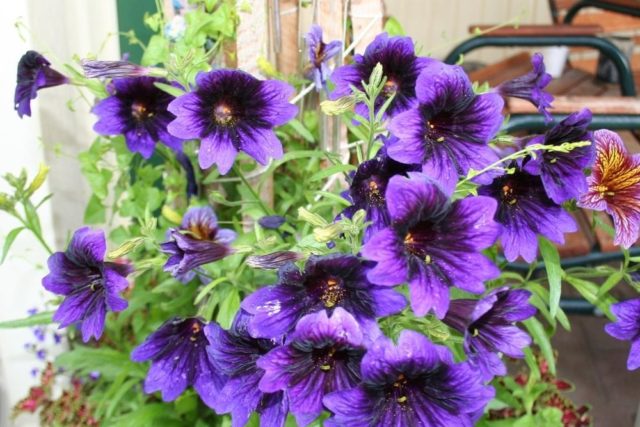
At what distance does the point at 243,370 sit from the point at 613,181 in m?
0.51

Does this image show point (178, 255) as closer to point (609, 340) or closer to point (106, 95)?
point (106, 95)

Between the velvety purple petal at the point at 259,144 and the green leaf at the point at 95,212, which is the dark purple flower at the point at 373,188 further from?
the green leaf at the point at 95,212

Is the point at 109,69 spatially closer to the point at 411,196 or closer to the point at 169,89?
the point at 169,89

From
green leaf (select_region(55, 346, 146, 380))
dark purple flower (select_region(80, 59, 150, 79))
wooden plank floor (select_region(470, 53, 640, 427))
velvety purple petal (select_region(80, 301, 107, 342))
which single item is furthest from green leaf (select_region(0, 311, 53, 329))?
wooden plank floor (select_region(470, 53, 640, 427))

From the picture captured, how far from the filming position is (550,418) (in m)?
1.25

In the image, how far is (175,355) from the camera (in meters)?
0.91

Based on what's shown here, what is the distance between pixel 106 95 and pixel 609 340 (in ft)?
5.36

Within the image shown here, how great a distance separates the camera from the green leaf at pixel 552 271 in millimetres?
886

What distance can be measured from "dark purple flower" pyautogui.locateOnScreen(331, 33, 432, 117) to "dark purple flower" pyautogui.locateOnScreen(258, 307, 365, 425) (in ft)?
1.16

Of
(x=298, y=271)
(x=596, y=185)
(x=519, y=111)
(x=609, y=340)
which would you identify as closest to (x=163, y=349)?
→ (x=298, y=271)

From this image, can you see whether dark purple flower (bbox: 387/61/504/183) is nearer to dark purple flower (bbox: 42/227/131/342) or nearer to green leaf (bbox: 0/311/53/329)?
dark purple flower (bbox: 42/227/131/342)

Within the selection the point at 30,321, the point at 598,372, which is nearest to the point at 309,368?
the point at 30,321

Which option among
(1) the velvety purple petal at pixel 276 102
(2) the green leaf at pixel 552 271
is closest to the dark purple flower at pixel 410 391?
(2) the green leaf at pixel 552 271

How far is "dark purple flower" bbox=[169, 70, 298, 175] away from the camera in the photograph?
0.84 meters
